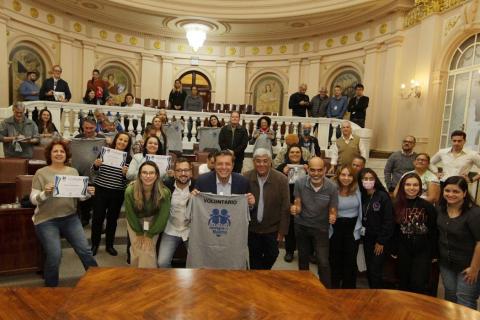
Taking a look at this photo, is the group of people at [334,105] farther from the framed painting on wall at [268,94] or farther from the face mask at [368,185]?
the face mask at [368,185]

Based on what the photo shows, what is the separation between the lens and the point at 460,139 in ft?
17.0

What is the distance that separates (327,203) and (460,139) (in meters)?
2.75

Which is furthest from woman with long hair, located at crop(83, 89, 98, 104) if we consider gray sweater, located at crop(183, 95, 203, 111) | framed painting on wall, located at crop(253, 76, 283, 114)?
framed painting on wall, located at crop(253, 76, 283, 114)

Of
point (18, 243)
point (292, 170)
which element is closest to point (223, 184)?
point (292, 170)

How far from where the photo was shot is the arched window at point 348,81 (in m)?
12.6

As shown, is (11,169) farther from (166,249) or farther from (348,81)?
(348,81)

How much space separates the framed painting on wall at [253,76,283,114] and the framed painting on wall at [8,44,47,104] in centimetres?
786

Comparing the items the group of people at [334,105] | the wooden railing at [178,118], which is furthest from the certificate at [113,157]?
the group of people at [334,105]

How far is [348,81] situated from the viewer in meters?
12.9

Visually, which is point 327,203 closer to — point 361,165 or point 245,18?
point 361,165

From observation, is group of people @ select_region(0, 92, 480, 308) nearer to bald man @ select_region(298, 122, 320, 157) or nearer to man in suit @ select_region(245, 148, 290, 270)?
man in suit @ select_region(245, 148, 290, 270)

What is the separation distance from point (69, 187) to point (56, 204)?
233 millimetres

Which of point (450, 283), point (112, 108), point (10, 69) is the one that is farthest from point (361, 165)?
point (10, 69)

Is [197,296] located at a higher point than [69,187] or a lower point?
lower
